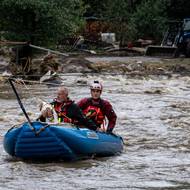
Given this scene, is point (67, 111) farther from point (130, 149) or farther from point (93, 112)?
point (130, 149)

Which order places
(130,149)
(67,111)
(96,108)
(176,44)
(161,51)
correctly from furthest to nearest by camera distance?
(161,51)
(176,44)
(130,149)
(96,108)
(67,111)

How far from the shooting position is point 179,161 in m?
11.9

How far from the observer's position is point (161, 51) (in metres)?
36.8

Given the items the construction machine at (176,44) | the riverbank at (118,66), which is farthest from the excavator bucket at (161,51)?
the riverbank at (118,66)

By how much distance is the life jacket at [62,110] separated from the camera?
452 inches

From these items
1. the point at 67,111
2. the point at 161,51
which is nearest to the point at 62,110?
the point at 67,111

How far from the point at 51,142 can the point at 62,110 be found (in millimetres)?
926

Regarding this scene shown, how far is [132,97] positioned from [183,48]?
563 inches

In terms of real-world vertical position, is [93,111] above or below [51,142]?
above

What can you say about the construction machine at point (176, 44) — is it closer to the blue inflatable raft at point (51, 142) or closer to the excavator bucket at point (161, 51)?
the excavator bucket at point (161, 51)

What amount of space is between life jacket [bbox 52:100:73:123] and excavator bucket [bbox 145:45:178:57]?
82.2 feet

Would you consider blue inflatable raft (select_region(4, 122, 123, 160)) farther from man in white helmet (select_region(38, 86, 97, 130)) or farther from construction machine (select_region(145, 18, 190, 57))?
construction machine (select_region(145, 18, 190, 57))

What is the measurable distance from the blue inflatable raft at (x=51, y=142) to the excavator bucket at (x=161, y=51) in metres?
25.3

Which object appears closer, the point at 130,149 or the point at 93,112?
the point at 93,112
